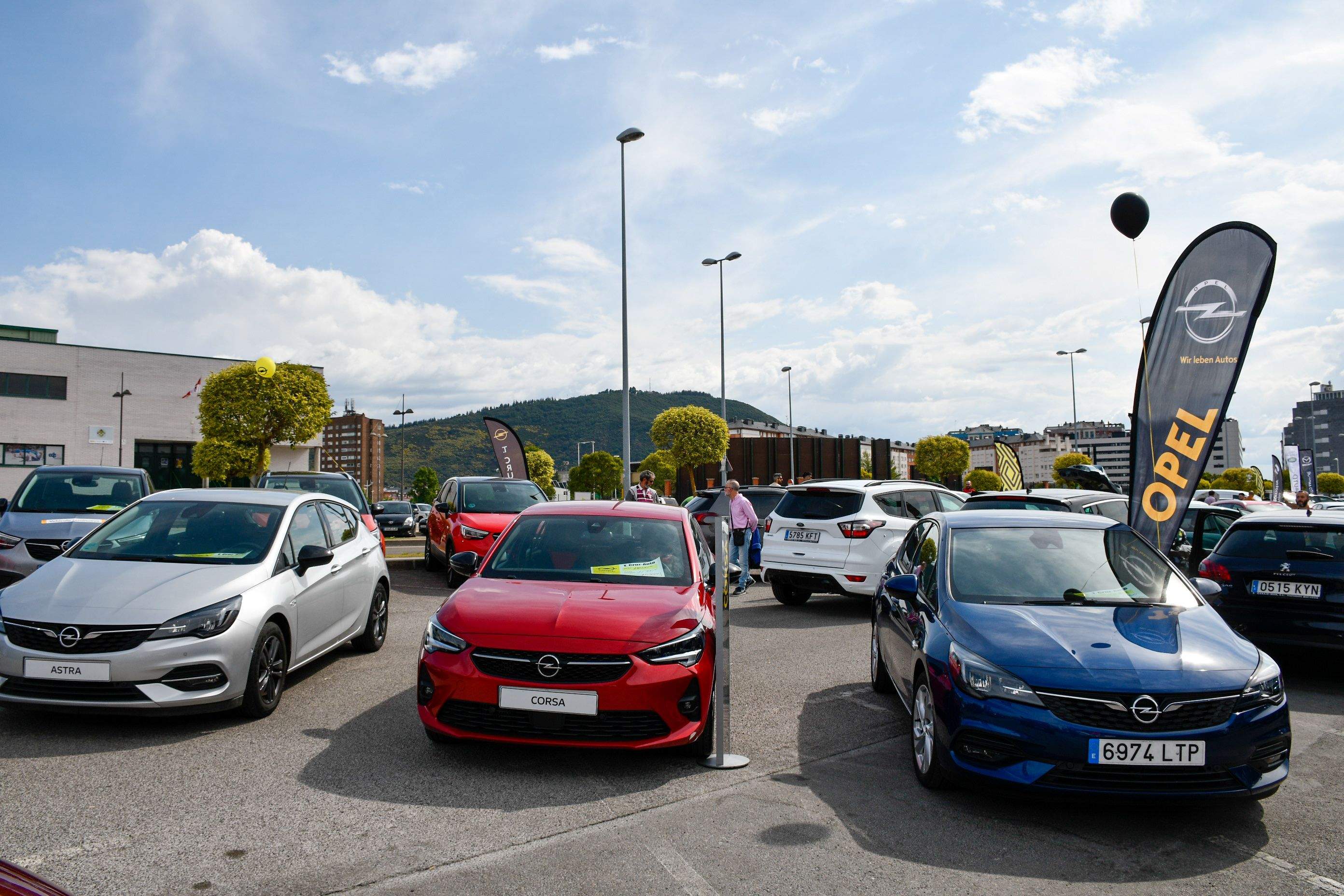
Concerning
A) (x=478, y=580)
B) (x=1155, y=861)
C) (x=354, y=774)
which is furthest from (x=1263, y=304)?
(x=354, y=774)

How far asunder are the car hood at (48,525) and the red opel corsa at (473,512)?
15.0ft

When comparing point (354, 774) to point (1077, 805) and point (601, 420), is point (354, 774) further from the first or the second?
point (601, 420)

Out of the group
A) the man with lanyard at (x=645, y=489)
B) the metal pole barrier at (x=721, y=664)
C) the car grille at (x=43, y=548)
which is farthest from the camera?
the man with lanyard at (x=645, y=489)

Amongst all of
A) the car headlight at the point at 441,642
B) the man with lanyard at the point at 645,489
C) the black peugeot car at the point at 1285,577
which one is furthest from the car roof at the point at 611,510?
the man with lanyard at the point at 645,489

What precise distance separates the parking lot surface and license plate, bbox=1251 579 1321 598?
143 cm

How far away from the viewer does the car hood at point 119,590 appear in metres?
5.32

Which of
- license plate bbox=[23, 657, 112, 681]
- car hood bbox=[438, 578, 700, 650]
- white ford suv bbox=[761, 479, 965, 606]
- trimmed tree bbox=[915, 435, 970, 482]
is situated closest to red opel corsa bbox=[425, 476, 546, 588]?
white ford suv bbox=[761, 479, 965, 606]

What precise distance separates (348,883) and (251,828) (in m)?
0.83

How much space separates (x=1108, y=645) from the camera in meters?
4.43

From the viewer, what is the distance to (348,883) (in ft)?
11.4

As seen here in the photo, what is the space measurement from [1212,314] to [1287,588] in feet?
12.9

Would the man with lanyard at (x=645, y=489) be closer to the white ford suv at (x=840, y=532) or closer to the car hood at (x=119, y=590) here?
the white ford suv at (x=840, y=532)

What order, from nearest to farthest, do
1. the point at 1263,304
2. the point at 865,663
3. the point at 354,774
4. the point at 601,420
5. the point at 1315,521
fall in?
the point at 354,774
the point at 1315,521
the point at 865,663
the point at 1263,304
the point at 601,420

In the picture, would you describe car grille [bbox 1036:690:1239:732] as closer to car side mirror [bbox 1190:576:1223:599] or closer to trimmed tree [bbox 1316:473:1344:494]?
car side mirror [bbox 1190:576:1223:599]
